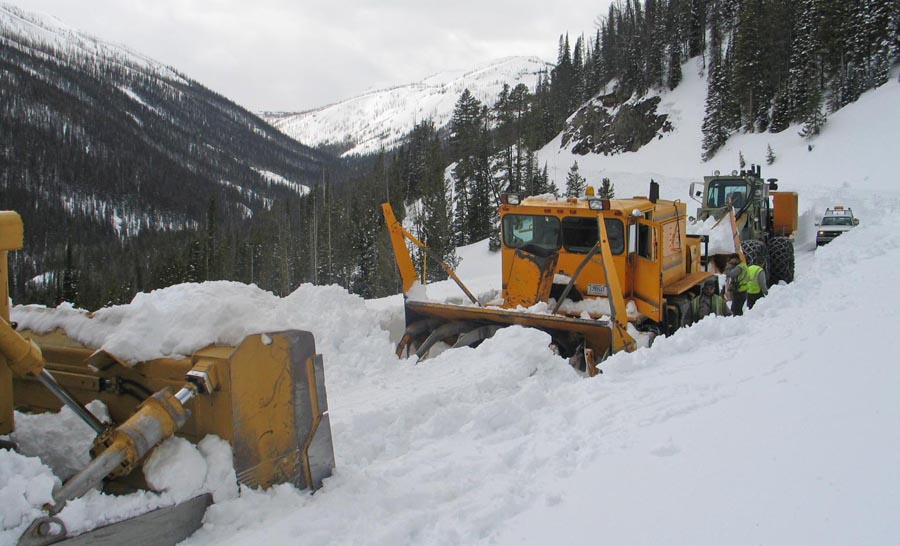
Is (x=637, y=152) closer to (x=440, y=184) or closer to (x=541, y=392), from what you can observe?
(x=440, y=184)

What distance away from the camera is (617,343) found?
758 cm

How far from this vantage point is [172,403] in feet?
9.77

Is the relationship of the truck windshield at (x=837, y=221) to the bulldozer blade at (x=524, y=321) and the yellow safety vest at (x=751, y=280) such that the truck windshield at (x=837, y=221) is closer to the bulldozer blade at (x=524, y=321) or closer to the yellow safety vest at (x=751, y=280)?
the yellow safety vest at (x=751, y=280)

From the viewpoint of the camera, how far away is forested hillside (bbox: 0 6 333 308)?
72.1 meters

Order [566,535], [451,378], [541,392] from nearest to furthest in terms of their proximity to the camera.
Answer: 1. [566,535]
2. [541,392]
3. [451,378]

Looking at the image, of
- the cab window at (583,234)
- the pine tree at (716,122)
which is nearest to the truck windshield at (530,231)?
the cab window at (583,234)

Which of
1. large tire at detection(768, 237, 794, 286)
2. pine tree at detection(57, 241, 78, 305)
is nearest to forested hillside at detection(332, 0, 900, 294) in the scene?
large tire at detection(768, 237, 794, 286)

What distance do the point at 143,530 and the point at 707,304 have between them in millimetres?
9414

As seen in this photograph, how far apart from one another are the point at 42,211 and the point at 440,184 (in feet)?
290

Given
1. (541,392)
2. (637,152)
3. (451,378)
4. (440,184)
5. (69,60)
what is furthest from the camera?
(69,60)

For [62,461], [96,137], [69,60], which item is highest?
[69,60]

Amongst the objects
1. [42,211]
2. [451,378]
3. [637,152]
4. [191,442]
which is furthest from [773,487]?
[42,211]

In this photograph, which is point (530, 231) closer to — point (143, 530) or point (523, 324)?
point (523, 324)

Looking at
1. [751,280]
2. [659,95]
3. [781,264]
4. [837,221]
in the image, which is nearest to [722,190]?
[781,264]
